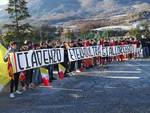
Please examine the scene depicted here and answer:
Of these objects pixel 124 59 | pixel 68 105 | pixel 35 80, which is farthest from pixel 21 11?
pixel 68 105

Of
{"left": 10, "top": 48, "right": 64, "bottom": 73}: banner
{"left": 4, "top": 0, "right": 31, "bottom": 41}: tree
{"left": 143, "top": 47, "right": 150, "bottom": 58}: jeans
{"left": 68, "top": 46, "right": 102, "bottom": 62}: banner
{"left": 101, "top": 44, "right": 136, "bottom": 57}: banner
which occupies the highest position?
{"left": 4, "top": 0, "right": 31, "bottom": 41}: tree

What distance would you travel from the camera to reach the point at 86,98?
597 inches

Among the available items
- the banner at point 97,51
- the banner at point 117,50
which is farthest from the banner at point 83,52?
the banner at point 117,50

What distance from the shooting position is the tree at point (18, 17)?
82.9 m

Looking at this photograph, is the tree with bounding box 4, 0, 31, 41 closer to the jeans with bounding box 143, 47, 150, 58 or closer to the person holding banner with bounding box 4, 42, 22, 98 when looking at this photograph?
the jeans with bounding box 143, 47, 150, 58

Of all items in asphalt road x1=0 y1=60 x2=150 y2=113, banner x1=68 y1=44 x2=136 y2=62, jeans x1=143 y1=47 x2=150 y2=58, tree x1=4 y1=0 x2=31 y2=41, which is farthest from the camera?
tree x1=4 y1=0 x2=31 y2=41

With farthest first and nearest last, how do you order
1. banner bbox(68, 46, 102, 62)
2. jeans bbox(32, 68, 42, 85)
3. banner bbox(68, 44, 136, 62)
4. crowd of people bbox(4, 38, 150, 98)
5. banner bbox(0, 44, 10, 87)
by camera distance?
banner bbox(68, 44, 136, 62)
banner bbox(68, 46, 102, 62)
jeans bbox(32, 68, 42, 85)
crowd of people bbox(4, 38, 150, 98)
banner bbox(0, 44, 10, 87)

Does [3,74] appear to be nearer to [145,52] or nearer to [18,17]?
[145,52]

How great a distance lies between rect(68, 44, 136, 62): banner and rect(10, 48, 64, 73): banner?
281 centimetres

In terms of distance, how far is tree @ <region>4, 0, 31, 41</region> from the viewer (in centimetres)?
8294

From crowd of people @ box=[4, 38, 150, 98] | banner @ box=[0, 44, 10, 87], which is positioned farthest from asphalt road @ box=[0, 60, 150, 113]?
crowd of people @ box=[4, 38, 150, 98]

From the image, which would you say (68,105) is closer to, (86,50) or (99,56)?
(86,50)

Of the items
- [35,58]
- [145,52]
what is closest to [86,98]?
[35,58]

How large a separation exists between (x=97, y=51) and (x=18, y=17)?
179 ft
